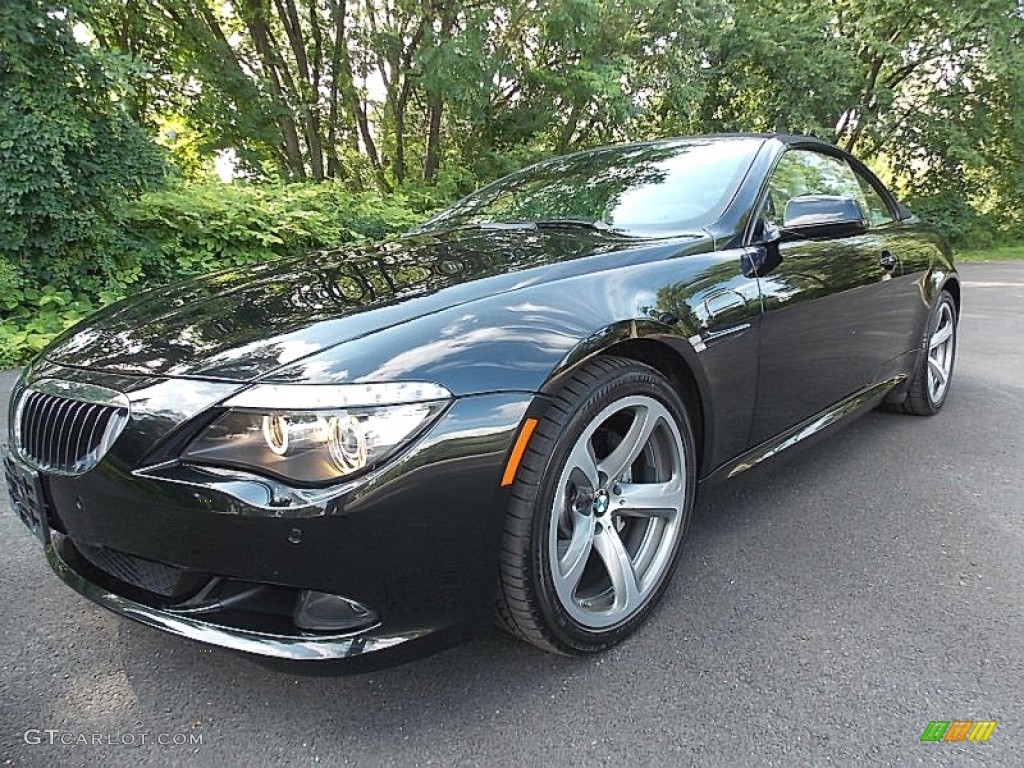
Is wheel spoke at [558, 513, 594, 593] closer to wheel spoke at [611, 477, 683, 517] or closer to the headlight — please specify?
wheel spoke at [611, 477, 683, 517]

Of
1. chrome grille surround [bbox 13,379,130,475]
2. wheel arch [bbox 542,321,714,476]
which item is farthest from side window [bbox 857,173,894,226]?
chrome grille surround [bbox 13,379,130,475]

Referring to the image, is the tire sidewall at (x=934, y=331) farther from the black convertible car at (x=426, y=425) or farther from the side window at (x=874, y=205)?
the black convertible car at (x=426, y=425)

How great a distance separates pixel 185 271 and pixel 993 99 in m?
18.6

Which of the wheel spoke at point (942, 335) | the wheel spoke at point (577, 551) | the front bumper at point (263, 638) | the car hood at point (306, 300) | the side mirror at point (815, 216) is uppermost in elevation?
the car hood at point (306, 300)

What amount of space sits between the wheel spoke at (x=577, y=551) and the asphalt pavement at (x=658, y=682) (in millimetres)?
252

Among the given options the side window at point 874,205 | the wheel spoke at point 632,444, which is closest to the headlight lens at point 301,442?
the wheel spoke at point 632,444

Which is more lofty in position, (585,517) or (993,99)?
(993,99)

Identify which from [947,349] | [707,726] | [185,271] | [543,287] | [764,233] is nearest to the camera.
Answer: [707,726]

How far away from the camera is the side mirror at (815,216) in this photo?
2.39 m

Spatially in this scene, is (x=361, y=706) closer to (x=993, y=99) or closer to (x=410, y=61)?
(x=410, y=61)

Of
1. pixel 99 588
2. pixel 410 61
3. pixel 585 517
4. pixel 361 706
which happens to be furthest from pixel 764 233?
pixel 410 61

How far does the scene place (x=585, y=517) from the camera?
1.79 meters

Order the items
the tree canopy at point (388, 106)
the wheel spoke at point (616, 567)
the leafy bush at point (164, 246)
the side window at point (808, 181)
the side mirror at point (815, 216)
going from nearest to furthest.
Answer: the wheel spoke at point (616, 567), the side mirror at point (815, 216), the side window at point (808, 181), the leafy bush at point (164, 246), the tree canopy at point (388, 106)

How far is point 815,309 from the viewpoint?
2.50 meters
